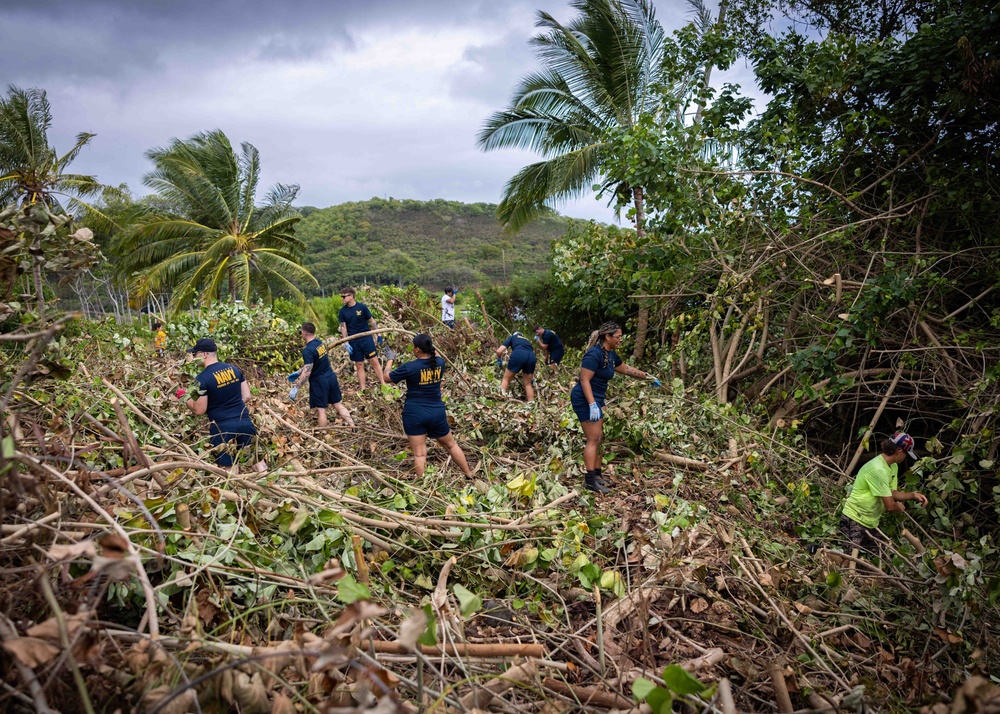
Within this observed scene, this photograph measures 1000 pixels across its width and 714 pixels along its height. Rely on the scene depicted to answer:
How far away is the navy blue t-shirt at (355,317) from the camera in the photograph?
26.4 ft

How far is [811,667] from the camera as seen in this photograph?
10.00 ft

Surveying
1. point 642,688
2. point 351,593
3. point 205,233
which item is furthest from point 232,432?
point 205,233

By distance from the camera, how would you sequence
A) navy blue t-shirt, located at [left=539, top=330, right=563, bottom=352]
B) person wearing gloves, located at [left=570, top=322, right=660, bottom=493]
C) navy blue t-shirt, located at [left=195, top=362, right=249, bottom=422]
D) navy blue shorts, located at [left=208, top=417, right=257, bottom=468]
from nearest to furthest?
navy blue shorts, located at [left=208, top=417, right=257, bottom=468] → navy blue t-shirt, located at [left=195, top=362, right=249, bottom=422] → person wearing gloves, located at [left=570, top=322, right=660, bottom=493] → navy blue t-shirt, located at [left=539, top=330, right=563, bottom=352]

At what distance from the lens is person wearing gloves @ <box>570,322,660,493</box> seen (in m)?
5.33

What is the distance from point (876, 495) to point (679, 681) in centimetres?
351

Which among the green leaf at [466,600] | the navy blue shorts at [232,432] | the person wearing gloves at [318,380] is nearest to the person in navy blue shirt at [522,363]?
the person wearing gloves at [318,380]

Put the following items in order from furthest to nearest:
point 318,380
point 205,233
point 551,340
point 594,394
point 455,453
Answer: point 205,233, point 551,340, point 318,380, point 594,394, point 455,453

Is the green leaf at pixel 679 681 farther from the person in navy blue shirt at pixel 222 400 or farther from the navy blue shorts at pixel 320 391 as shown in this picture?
the navy blue shorts at pixel 320 391

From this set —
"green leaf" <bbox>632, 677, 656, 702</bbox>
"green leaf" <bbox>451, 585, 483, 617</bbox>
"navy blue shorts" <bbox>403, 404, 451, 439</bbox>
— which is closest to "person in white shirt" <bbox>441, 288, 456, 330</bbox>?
"navy blue shorts" <bbox>403, 404, 451, 439</bbox>

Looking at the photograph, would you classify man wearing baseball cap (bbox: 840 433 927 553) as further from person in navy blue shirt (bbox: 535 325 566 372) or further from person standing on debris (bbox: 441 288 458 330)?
person standing on debris (bbox: 441 288 458 330)

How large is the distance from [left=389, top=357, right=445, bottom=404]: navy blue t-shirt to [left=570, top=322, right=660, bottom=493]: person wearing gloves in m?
1.33

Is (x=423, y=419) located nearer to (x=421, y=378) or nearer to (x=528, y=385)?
(x=421, y=378)

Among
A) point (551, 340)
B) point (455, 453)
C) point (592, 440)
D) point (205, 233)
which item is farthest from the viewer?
point (205, 233)

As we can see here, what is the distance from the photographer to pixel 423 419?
16.7 feet
